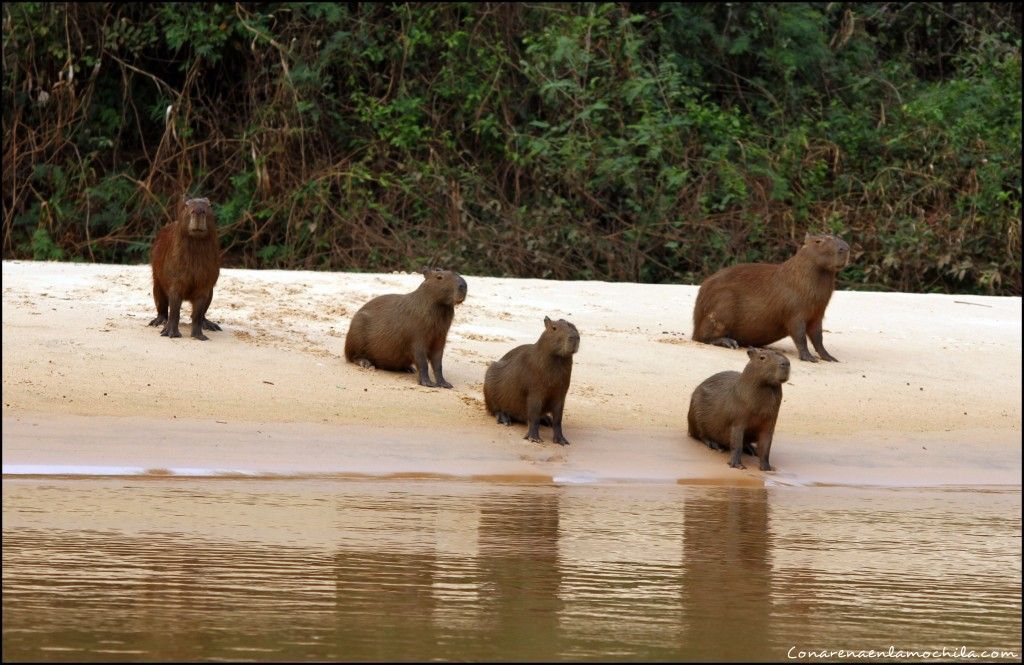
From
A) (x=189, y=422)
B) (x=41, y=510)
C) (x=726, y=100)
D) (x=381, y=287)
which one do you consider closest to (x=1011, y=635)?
(x=41, y=510)

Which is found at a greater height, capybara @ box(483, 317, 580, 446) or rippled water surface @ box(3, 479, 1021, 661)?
capybara @ box(483, 317, 580, 446)

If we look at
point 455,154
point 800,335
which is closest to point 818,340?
point 800,335

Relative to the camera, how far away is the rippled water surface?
13.4ft

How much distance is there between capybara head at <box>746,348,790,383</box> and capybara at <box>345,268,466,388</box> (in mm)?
1634

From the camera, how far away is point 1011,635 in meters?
4.38

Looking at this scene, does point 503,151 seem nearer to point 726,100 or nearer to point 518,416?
point 726,100

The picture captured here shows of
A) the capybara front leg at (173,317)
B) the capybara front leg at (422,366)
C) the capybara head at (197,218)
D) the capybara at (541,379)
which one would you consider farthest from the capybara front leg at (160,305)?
the capybara at (541,379)

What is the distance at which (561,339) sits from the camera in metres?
7.47

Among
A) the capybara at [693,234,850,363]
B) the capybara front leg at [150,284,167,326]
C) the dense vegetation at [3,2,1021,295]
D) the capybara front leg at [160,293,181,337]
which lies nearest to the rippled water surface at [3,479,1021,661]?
the capybara front leg at [160,293,181,337]

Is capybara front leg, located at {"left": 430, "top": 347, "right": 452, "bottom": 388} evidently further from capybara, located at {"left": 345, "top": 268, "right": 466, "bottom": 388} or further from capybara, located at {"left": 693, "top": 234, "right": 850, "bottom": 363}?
capybara, located at {"left": 693, "top": 234, "right": 850, "bottom": 363}

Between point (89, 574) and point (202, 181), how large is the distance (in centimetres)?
1095

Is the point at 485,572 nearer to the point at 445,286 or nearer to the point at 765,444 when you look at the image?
the point at 765,444

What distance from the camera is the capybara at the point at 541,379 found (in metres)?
7.49

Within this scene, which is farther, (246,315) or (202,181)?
(202,181)
